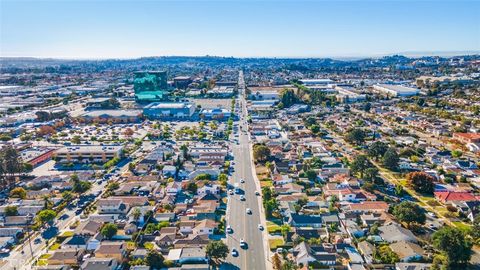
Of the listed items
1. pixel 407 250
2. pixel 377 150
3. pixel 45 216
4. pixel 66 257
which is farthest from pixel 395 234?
pixel 45 216

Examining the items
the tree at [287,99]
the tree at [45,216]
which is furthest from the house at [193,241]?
the tree at [287,99]

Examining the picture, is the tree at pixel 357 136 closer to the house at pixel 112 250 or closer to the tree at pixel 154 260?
the tree at pixel 154 260

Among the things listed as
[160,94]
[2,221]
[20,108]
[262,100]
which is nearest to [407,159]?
[2,221]

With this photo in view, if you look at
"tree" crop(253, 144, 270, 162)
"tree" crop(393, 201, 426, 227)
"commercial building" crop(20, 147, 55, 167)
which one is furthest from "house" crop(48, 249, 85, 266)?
"tree" crop(253, 144, 270, 162)

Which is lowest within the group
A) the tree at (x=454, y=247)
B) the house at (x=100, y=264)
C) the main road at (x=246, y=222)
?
the main road at (x=246, y=222)

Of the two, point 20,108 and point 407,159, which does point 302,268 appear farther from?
point 20,108

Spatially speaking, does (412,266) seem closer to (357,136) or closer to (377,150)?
(377,150)
